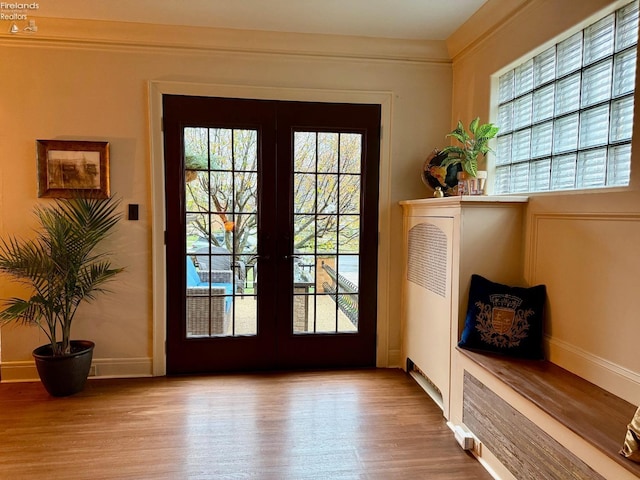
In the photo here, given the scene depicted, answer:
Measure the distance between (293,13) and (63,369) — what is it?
275 centimetres

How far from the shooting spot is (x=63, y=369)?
2.62 metres

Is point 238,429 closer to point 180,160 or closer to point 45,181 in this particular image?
point 180,160

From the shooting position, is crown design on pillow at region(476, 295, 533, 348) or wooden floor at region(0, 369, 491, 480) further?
crown design on pillow at region(476, 295, 533, 348)

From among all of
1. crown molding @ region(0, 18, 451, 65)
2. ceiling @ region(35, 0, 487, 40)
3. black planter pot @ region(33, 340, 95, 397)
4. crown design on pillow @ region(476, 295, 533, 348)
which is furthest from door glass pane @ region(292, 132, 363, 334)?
black planter pot @ region(33, 340, 95, 397)

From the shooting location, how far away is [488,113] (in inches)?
107

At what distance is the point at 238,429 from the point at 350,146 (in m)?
2.10

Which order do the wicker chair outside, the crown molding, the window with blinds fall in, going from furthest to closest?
the wicker chair outside → the crown molding → the window with blinds

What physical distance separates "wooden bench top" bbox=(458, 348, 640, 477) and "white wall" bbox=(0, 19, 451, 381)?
4.54ft

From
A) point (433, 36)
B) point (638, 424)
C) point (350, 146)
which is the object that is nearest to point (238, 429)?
point (638, 424)

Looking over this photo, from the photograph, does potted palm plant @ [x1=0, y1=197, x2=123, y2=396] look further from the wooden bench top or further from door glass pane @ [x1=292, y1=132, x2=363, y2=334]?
the wooden bench top

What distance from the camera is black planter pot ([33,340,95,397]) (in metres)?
2.60

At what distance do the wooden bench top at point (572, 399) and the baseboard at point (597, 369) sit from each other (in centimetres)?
3

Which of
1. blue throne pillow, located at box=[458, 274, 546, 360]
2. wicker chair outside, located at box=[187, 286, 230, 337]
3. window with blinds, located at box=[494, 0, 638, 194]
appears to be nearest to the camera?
window with blinds, located at box=[494, 0, 638, 194]

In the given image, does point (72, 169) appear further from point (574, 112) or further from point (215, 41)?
point (574, 112)
